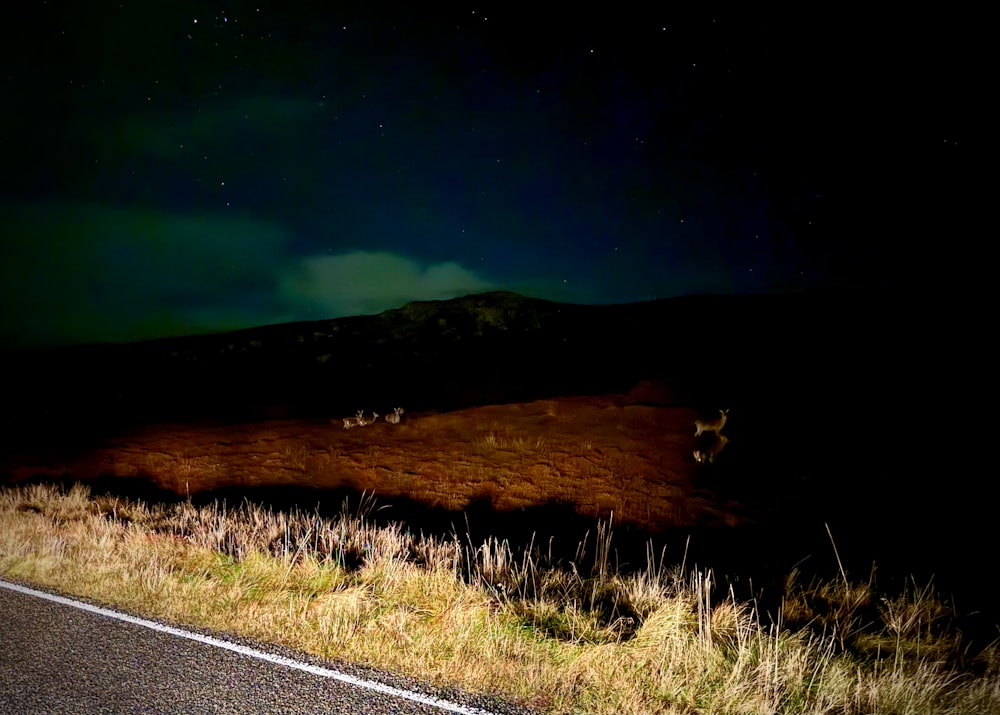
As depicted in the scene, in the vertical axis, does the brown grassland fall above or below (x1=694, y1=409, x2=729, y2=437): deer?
below

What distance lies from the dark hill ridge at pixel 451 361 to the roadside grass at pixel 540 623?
16.4 meters

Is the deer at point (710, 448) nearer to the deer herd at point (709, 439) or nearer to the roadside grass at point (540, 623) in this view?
the deer herd at point (709, 439)

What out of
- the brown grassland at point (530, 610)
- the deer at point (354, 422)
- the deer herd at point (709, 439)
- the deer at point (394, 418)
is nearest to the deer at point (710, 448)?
the deer herd at point (709, 439)

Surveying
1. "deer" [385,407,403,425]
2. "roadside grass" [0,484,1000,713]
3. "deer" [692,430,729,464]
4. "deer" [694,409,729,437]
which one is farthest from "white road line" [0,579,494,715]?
"deer" [385,407,403,425]

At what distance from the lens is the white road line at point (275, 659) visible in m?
4.30

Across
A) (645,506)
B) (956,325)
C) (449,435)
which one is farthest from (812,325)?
(645,506)

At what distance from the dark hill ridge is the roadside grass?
53.9 feet

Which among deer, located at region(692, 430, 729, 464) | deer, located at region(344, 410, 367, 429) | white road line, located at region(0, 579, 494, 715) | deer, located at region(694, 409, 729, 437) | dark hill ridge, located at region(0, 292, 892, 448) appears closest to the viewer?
white road line, located at region(0, 579, 494, 715)

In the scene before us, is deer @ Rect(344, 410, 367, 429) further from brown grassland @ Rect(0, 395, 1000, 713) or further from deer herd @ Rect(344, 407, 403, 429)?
brown grassland @ Rect(0, 395, 1000, 713)

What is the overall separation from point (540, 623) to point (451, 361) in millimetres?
33911

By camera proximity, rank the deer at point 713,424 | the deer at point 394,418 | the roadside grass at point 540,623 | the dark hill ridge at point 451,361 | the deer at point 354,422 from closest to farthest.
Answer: the roadside grass at point 540,623, the deer at point 713,424, the deer at point 394,418, the deer at point 354,422, the dark hill ridge at point 451,361

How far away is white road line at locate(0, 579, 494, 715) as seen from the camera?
4.30 m

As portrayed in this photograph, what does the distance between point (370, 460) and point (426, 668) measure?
12.3m

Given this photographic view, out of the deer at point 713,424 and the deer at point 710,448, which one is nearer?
the deer at point 710,448
